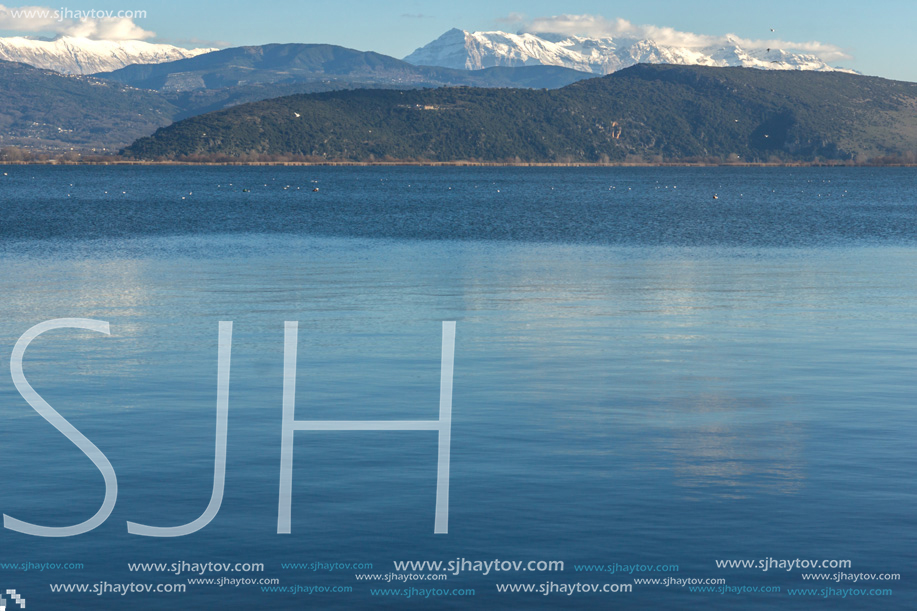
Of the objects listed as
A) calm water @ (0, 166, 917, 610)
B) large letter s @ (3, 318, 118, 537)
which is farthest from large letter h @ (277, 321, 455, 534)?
large letter s @ (3, 318, 118, 537)

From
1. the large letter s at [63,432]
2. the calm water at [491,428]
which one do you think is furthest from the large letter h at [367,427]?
the large letter s at [63,432]

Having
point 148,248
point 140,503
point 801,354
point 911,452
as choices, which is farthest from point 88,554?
point 148,248

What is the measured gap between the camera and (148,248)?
2126 inches

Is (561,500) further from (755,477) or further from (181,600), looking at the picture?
(181,600)

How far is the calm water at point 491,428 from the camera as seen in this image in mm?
11273

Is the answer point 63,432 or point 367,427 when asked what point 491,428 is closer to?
point 367,427

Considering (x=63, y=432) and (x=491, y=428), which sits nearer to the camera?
(x=63, y=432)

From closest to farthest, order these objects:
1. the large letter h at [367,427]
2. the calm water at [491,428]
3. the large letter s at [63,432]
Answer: the calm water at [491,428]
the large letter s at [63,432]
the large letter h at [367,427]

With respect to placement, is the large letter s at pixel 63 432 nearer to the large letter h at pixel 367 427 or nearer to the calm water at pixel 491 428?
the calm water at pixel 491 428

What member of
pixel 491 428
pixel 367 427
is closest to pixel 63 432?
pixel 367 427

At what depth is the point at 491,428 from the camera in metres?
16.3

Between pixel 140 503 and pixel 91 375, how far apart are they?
8.23 metres

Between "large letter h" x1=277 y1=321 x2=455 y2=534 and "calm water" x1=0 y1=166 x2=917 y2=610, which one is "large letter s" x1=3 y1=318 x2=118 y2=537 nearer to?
"calm water" x1=0 y1=166 x2=917 y2=610

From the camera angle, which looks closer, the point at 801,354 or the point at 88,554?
the point at 88,554
